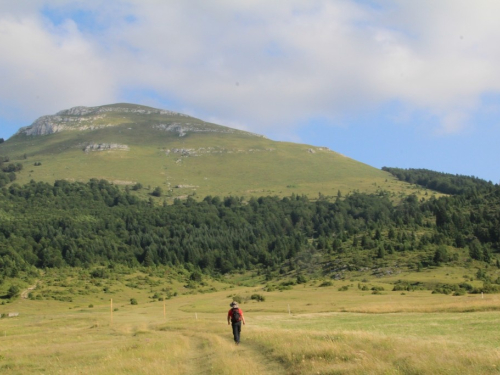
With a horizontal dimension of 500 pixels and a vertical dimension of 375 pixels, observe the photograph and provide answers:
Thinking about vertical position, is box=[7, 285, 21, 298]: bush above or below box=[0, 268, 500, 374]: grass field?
below

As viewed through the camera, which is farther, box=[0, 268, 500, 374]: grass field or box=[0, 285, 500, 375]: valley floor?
box=[0, 268, 500, 374]: grass field

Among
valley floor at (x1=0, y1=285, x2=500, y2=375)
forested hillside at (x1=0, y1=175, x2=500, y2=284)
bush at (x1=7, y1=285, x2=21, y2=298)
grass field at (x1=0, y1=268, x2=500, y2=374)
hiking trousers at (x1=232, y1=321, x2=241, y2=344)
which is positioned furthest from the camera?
forested hillside at (x1=0, y1=175, x2=500, y2=284)

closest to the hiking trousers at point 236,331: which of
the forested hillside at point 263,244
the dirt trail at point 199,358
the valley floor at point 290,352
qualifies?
the valley floor at point 290,352

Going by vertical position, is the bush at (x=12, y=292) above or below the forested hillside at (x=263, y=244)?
below

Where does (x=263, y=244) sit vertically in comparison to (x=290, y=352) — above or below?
below

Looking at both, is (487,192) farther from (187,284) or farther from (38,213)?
(38,213)

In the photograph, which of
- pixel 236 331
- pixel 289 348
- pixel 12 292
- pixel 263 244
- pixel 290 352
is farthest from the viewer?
pixel 263 244

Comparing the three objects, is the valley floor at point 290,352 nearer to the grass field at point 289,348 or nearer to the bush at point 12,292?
the grass field at point 289,348

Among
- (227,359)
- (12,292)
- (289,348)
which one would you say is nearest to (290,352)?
(289,348)

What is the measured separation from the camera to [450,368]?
13.2m

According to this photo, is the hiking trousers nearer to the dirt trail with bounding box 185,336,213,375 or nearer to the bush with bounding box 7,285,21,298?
the dirt trail with bounding box 185,336,213,375

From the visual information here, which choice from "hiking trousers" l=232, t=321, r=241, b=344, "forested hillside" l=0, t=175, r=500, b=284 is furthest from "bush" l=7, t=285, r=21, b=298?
"hiking trousers" l=232, t=321, r=241, b=344

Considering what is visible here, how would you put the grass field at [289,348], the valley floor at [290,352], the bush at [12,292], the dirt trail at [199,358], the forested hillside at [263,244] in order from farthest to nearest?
the forested hillside at [263,244] < the bush at [12,292] < the dirt trail at [199,358] < the grass field at [289,348] < the valley floor at [290,352]

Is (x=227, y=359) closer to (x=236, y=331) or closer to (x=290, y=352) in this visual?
(x=290, y=352)
